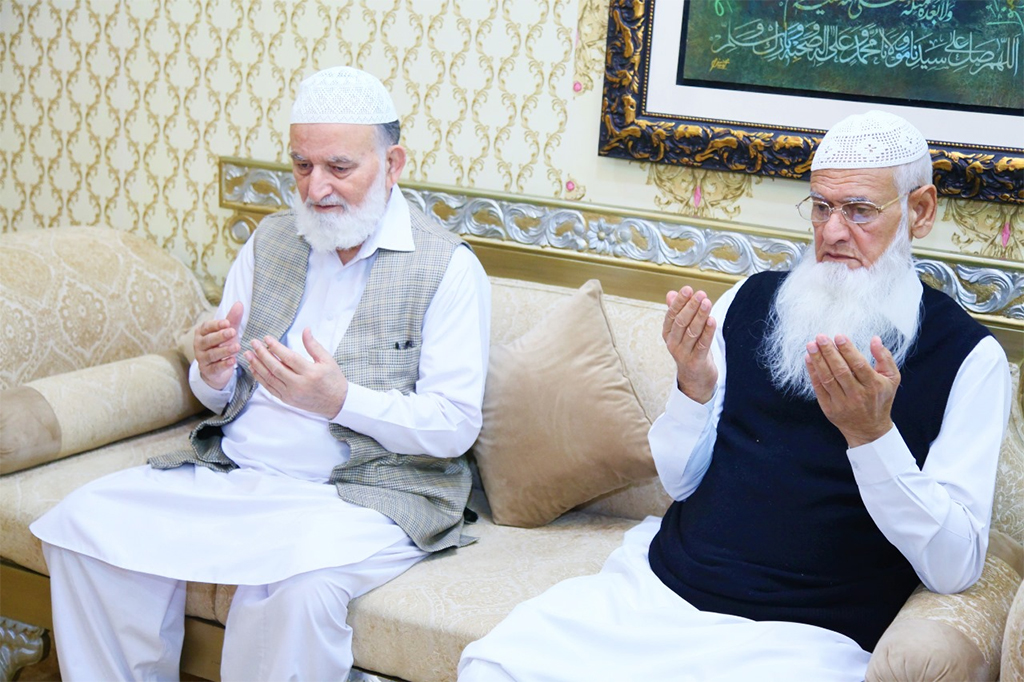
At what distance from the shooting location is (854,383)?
1923 millimetres

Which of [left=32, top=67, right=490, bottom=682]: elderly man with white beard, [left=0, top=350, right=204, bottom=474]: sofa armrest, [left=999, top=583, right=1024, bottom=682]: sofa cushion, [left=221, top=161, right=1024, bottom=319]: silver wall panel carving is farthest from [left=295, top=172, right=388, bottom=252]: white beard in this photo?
[left=999, top=583, right=1024, bottom=682]: sofa cushion

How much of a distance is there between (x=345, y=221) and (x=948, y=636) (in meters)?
1.65

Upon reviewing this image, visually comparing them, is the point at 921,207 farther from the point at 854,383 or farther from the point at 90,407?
the point at 90,407

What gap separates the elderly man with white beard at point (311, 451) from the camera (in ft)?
8.04

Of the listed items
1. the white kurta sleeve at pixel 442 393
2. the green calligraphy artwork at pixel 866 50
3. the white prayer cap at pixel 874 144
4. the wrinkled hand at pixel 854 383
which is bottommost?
the white kurta sleeve at pixel 442 393

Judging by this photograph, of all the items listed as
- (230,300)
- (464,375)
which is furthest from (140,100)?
(464,375)

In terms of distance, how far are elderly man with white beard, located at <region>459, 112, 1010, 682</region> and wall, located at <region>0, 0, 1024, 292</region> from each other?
670 mm

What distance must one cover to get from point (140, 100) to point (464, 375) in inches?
72.9

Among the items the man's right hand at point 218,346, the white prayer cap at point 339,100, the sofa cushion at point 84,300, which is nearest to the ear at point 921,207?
the white prayer cap at point 339,100

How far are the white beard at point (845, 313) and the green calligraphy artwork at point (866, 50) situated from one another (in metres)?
0.66

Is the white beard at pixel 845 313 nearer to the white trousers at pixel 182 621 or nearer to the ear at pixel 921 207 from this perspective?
the ear at pixel 921 207

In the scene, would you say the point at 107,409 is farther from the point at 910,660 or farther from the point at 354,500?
the point at 910,660

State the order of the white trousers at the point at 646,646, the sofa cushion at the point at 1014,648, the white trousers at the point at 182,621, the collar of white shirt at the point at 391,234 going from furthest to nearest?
the collar of white shirt at the point at 391,234 < the white trousers at the point at 182,621 < the white trousers at the point at 646,646 < the sofa cushion at the point at 1014,648

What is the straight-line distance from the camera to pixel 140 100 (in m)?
3.82
